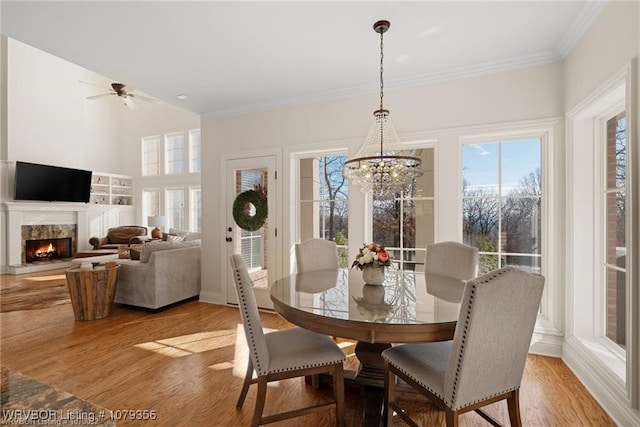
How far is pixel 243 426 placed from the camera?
189 cm

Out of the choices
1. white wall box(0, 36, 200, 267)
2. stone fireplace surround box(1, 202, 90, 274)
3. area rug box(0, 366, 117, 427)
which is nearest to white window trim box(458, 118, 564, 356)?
area rug box(0, 366, 117, 427)

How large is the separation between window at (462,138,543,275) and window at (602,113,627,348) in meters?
0.55

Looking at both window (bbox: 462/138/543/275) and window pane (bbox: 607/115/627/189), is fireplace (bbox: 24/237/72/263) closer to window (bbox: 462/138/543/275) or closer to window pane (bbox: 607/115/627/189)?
window (bbox: 462/138/543/275)

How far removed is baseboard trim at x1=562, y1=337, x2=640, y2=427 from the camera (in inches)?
73.0

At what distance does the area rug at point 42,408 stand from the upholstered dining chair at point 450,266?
198cm

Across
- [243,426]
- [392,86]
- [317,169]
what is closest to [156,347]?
[243,426]

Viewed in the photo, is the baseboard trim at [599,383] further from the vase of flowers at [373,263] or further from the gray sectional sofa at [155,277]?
the gray sectional sofa at [155,277]

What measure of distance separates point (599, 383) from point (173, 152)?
31.4 feet

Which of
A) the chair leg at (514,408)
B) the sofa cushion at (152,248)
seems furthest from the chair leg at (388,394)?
the sofa cushion at (152,248)

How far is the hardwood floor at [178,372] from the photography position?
2010 mm

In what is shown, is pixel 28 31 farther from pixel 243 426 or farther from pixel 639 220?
pixel 639 220

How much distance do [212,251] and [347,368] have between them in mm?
2694

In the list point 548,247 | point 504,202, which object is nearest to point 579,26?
point 504,202

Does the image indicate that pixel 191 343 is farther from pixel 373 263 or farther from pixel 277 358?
pixel 373 263
